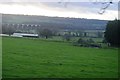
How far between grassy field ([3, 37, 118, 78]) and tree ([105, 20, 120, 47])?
93 cm

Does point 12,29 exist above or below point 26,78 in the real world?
above

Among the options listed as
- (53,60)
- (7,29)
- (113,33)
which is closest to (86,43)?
(113,33)

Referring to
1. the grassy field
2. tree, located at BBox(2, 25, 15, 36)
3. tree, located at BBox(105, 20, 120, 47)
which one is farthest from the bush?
tree, located at BBox(2, 25, 15, 36)

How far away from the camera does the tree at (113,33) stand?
26.8 m

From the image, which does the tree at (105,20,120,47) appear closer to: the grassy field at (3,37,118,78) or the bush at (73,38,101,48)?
the grassy field at (3,37,118,78)

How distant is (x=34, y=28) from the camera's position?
2377cm

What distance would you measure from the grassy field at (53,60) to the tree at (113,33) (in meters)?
0.93

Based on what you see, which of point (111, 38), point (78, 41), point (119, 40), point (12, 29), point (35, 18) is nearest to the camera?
point (12, 29)

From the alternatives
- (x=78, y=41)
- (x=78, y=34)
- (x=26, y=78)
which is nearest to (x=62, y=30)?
(x=78, y=34)

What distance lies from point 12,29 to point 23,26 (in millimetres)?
1578

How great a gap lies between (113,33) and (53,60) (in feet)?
30.3

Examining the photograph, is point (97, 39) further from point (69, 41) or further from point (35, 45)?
point (35, 45)

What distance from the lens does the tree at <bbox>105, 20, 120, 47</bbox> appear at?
26797 mm

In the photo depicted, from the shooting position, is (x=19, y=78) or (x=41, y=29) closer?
(x=19, y=78)
